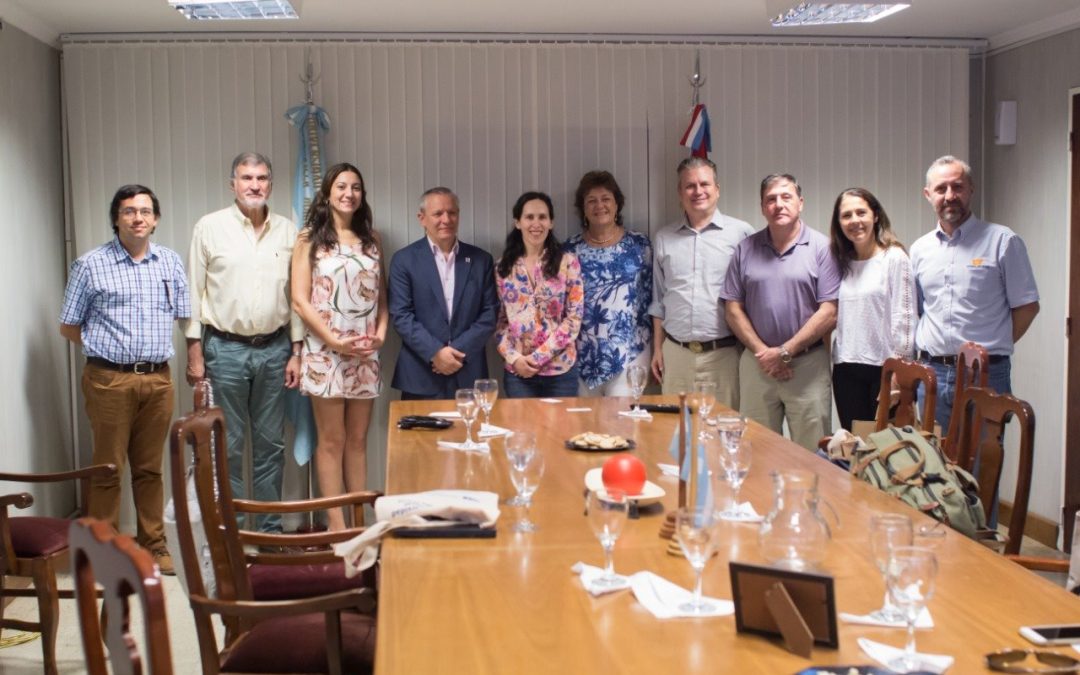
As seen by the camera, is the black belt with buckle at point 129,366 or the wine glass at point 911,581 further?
the black belt with buckle at point 129,366

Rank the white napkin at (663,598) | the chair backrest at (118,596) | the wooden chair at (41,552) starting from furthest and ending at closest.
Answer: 1. the wooden chair at (41,552)
2. the white napkin at (663,598)
3. the chair backrest at (118,596)

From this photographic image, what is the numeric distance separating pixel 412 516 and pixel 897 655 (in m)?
1.05

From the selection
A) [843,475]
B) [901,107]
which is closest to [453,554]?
[843,475]

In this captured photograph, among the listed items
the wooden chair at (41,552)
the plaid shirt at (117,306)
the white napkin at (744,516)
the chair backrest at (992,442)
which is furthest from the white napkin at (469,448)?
the plaid shirt at (117,306)

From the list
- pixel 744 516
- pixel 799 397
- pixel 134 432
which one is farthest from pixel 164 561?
pixel 744 516

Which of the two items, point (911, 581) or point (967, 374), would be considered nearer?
point (911, 581)

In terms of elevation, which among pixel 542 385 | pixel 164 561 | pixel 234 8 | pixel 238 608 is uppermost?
pixel 234 8

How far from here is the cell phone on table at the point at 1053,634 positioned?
65.7 inches

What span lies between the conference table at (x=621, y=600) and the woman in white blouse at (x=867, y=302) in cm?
220

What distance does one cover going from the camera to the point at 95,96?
219 inches

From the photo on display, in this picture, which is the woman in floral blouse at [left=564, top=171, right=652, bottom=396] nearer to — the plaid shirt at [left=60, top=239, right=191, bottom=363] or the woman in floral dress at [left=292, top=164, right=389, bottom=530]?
the woman in floral dress at [left=292, top=164, right=389, bottom=530]

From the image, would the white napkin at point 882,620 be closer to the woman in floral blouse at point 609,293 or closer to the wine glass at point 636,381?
the wine glass at point 636,381

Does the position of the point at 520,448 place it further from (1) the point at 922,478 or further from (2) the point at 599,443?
(1) the point at 922,478

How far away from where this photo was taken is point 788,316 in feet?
16.9
